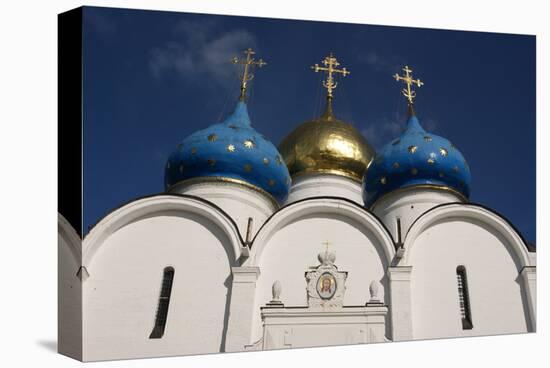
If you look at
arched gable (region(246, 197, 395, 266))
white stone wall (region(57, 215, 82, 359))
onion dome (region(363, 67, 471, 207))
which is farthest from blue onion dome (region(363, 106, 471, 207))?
white stone wall (region(57, 215, 82, 359))

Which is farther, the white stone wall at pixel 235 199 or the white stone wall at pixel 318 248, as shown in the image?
the white stone wall at pixel 235 199

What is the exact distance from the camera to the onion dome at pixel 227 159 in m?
10.5

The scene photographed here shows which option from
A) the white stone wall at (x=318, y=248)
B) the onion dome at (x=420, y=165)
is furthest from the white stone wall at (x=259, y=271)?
the onion dome at (x=420, y=165)

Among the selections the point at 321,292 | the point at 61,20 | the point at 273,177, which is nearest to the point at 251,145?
the point at 273,177

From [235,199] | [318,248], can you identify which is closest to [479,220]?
[318,248]

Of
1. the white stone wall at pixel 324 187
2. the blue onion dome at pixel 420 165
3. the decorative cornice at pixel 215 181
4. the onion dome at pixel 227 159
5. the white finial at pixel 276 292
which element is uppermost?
the white stone wall at pixel 324 187

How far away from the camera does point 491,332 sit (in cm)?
1003

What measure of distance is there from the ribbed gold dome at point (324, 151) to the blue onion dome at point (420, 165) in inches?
53.3

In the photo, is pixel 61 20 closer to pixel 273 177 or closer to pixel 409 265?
pixel 273 177

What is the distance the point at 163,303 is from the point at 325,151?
449cm

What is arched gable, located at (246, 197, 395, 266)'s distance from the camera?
9969 millimetres

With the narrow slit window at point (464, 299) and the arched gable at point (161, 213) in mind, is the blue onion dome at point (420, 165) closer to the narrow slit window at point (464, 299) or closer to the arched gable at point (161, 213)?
the narrow slit window at point (464, 299)

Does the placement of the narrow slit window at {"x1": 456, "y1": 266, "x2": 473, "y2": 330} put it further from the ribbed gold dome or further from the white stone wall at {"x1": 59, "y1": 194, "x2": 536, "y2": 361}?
the ribbed gold dome

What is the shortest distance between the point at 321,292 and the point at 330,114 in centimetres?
427
